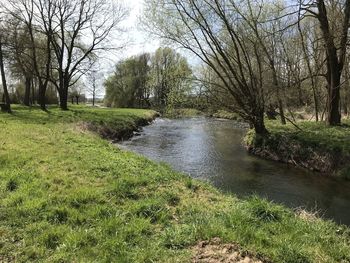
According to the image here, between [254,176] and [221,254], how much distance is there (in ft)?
29.0

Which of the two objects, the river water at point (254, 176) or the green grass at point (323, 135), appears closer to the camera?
the river water at point (254, 176)

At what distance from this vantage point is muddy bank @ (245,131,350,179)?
13.7 meters

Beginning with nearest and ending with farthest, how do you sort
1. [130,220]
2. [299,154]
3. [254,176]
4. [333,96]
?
1. [130,220]
2. [254,176]
3. [299,154]
4. [333,96]

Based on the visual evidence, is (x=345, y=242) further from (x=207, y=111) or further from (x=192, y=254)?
(x=207, y=111)

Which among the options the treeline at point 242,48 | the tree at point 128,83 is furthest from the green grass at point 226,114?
the tree at point 128,83

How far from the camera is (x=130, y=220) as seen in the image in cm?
598

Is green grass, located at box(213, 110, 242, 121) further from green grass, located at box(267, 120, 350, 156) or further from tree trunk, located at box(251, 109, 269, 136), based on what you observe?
green grass, located at box(267, 120, 350, 156)

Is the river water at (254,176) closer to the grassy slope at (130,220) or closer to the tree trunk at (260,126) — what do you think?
the tree trunk at (260,126)

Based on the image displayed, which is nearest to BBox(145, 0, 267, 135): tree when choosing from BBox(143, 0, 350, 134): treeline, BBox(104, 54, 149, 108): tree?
BBox(143, 0, 350, 134): treeline

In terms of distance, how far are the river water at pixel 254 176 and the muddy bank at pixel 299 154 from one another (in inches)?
23.0

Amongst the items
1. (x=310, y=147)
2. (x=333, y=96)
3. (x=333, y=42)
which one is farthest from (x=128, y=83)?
(x=310, y=147)

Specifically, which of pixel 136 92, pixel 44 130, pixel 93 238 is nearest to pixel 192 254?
pixel 93 238

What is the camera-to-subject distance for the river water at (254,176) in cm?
1017

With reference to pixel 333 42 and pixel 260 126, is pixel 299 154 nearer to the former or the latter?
pixel 260 126
